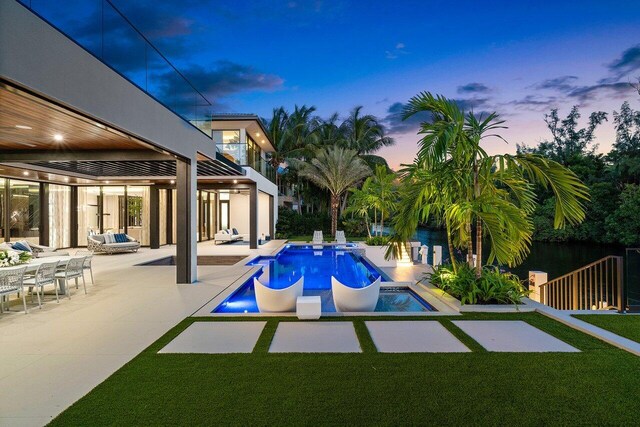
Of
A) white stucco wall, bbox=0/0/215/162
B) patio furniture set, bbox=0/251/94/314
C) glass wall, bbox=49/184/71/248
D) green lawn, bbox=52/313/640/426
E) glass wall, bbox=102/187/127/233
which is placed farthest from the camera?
glass wall, bbox=102/187/127/233

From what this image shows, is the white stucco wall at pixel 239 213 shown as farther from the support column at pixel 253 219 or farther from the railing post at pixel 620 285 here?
the railing post at pixel 620 285

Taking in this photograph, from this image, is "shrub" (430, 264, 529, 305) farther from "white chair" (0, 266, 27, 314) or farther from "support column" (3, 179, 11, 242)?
"support column" (3, 179, 11, 242)

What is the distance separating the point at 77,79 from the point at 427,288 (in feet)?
23.5

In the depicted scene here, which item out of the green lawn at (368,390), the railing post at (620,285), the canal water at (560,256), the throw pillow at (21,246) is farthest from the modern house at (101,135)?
the canal water at (560,256)

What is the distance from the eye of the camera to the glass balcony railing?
449 centimetres

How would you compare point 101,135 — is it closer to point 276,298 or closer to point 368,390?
point 276,298

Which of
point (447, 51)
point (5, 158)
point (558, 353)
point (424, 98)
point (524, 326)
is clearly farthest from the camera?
point (447, 51)

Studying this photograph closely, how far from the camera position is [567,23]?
16203 mm

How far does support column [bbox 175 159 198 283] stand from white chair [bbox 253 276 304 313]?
11.4 ft

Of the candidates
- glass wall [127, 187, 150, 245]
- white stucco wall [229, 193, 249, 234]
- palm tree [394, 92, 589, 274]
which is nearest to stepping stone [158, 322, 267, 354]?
palm tree [394, 92, 589, 274]

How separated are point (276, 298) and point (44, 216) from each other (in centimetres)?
1513

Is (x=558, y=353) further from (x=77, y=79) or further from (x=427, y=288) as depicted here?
(x=77, y=79)

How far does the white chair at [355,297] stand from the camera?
5.98 metres

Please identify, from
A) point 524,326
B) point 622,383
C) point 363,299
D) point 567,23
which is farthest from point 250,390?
A: point 567,23
